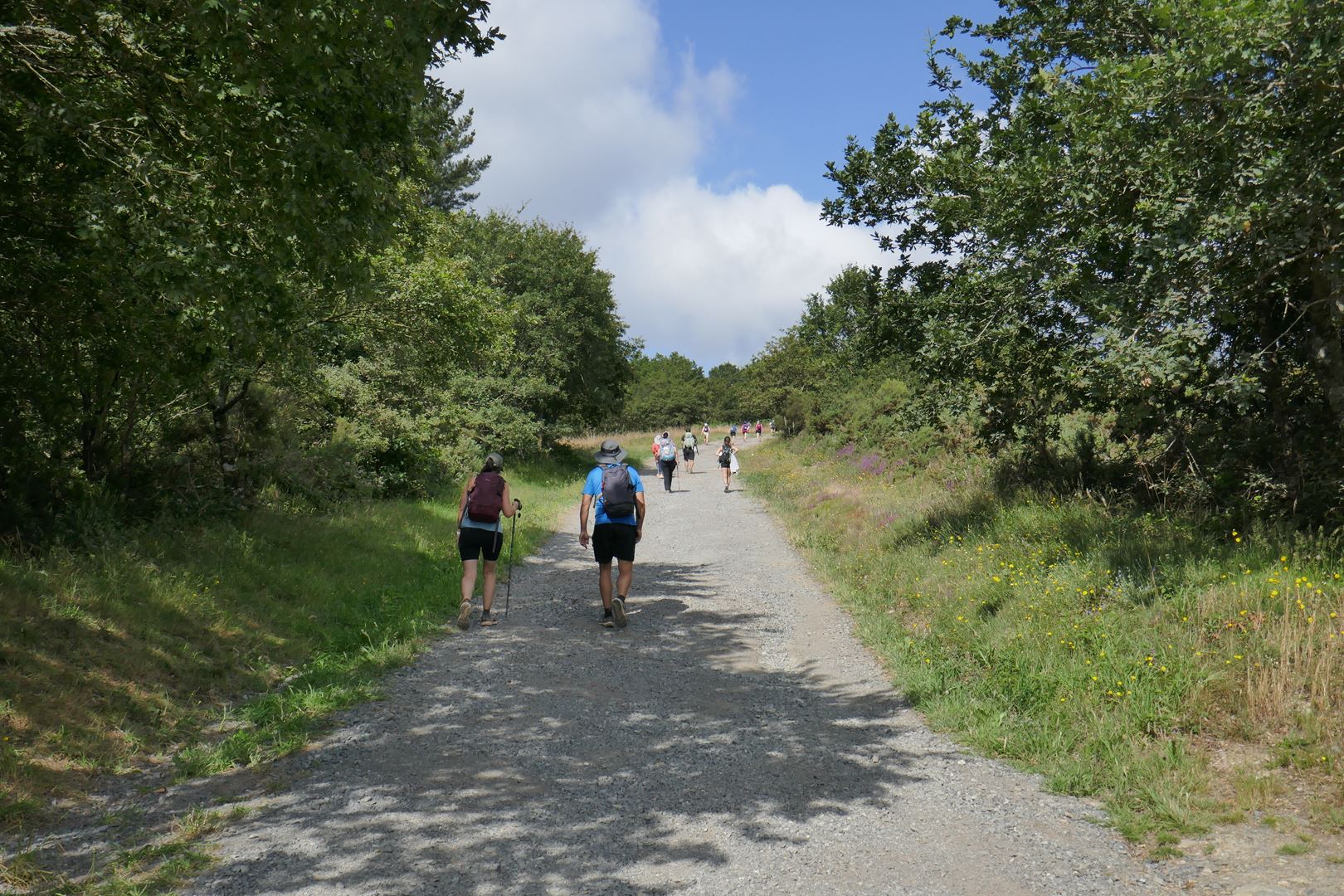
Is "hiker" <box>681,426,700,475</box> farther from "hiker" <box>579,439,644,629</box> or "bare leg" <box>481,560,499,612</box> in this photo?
"bare leg" <box>481,560,499,612</box>

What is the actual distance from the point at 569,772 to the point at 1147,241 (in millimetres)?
6112

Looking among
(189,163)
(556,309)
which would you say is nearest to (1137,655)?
(189,163)

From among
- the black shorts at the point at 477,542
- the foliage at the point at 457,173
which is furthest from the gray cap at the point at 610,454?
the foliage at the point at 457,173

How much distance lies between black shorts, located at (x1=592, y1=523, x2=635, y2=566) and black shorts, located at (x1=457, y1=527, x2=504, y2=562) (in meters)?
1.07

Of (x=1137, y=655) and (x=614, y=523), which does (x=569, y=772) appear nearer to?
(x=1137, y=655)

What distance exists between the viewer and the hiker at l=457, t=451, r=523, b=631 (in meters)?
9.15

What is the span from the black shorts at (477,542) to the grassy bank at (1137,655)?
13.2ft

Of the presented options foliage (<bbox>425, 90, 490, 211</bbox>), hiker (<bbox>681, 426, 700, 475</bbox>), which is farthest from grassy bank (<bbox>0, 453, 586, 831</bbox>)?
foliage (<bbox>425, 90, 490, 211</bbox>)

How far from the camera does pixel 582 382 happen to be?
35281mm

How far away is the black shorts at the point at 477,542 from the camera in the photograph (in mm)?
9234

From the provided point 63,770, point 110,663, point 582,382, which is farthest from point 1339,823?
point 582,382

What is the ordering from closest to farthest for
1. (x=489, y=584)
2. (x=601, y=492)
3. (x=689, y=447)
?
(x=489, y=584)
(x=601, y=492)
(x=689, y=447)

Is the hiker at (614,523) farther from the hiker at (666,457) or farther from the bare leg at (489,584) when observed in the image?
the hiker at (666,457)

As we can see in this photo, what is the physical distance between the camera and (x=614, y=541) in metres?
9.41
